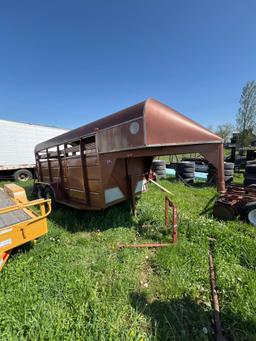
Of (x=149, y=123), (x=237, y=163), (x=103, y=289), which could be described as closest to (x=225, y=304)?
(x=103, y=289)

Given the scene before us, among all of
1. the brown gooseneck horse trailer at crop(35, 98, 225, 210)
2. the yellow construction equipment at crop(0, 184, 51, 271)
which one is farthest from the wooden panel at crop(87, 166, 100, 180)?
the yellow construction equipment at crop(0, 184, 51, 271)

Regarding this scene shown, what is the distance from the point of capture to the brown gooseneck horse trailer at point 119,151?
302 centimetres

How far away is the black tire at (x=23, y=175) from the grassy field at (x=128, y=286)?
32.2ft

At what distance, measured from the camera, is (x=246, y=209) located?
420cm

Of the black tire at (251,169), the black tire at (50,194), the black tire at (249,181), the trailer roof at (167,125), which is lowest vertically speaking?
the black tire at (249,181)

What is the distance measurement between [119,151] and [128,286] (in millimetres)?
2280

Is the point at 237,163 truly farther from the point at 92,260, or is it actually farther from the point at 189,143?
the point at 92,260

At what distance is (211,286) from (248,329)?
1.87 ft

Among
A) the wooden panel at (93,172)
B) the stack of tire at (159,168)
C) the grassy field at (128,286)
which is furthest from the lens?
the stack of tire at (159,168)

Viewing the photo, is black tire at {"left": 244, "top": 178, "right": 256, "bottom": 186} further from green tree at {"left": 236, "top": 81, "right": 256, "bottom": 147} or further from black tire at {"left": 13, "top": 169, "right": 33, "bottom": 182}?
green tree at {"left": 236, "top": 81, "right": 256, "bottom": 147}

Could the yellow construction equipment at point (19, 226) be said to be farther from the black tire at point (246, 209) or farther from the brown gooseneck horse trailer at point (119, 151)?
the black tire at point (246, 209)

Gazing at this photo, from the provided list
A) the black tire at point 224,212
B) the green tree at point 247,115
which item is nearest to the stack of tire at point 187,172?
the black tire at point 224,212

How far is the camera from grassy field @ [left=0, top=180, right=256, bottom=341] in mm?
1911

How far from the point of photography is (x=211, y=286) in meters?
2.46
